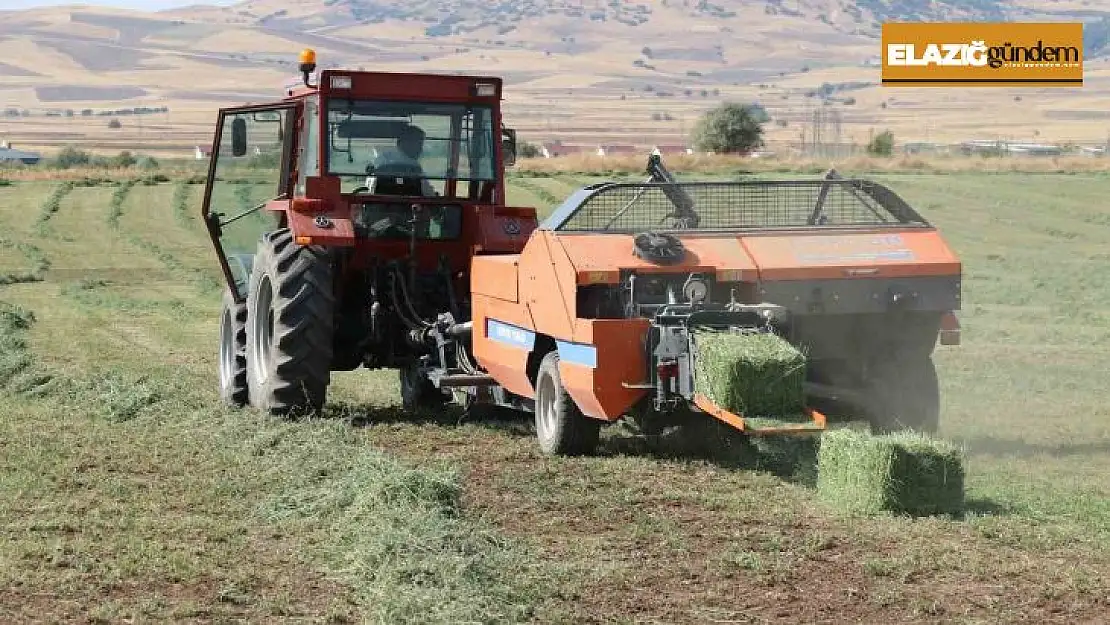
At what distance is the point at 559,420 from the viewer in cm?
989

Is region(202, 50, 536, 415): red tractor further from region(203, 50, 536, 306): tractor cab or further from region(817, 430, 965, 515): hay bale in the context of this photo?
region(817, 430, 965, 515): hay bale

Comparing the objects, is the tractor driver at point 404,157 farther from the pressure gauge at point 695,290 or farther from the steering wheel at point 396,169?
the pressure gauge at point 695,290

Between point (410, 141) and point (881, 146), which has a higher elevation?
point (410, 141)

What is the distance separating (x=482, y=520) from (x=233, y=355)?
5.54 m

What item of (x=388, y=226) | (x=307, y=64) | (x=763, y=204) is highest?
(x=307, y=64)

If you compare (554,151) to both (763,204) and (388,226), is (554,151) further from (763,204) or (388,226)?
(763,204)

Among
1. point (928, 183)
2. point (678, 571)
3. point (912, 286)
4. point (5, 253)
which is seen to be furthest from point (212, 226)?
point (928, 183)

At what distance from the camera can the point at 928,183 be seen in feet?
144

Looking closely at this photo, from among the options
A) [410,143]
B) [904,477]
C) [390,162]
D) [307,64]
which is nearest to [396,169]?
[390,162]

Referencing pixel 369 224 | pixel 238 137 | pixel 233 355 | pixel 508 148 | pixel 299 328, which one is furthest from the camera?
pixel 233 355

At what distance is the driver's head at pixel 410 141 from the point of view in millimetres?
12070

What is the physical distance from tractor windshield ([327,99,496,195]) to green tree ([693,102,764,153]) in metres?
60.6

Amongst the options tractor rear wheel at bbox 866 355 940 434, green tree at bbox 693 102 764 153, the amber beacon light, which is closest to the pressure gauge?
tractor rear wheel at bbox 866 355 940 434

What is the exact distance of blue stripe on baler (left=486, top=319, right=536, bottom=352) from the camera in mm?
10177
